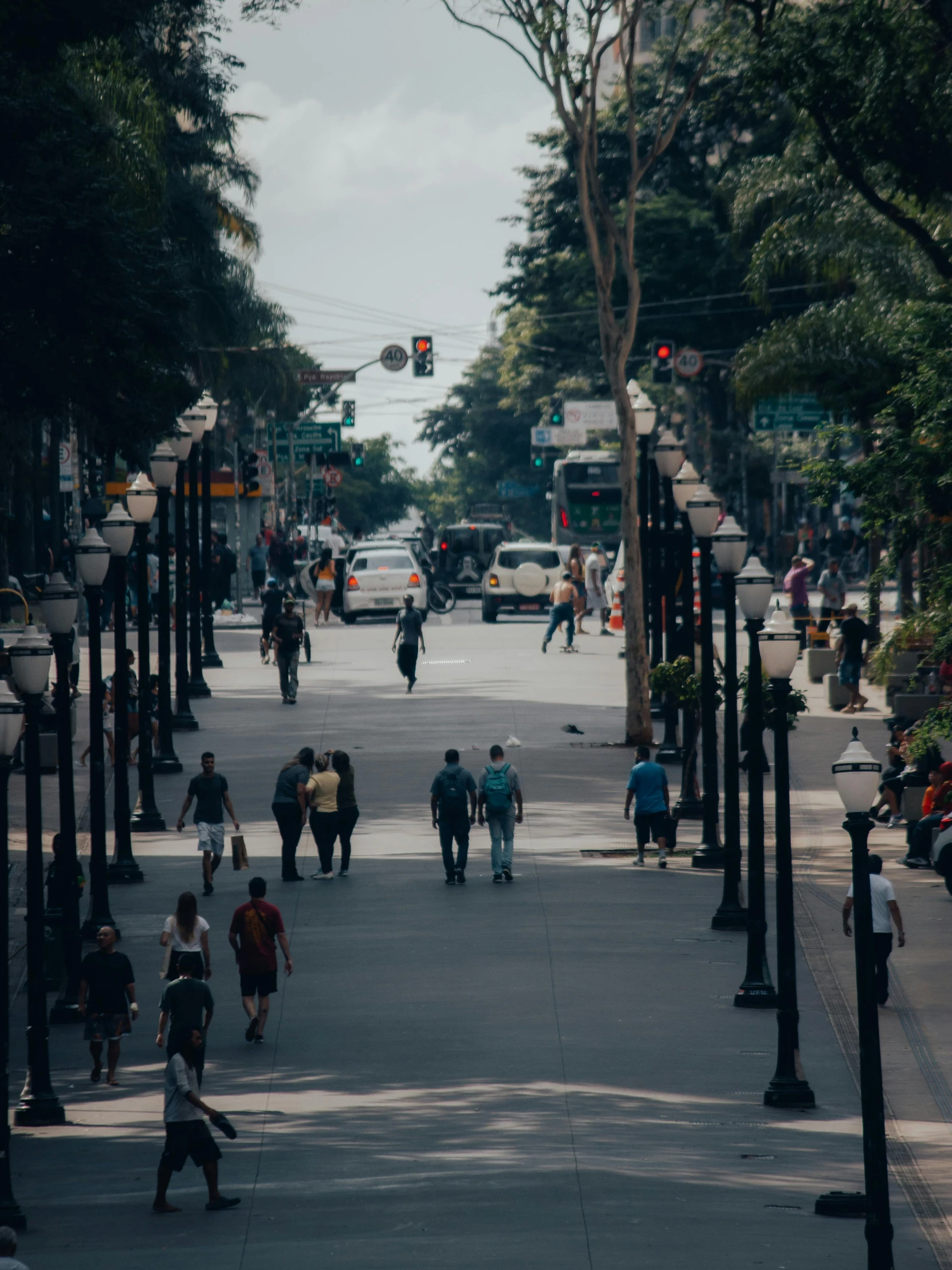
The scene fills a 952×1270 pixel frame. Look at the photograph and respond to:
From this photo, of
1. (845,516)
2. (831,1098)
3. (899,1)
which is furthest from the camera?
(845,516)

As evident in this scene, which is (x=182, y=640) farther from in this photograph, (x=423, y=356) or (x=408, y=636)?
(x=423, y=356)

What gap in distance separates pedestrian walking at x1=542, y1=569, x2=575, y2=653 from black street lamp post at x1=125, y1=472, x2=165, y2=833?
52.7 ft

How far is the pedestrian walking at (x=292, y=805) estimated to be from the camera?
63.4 feet

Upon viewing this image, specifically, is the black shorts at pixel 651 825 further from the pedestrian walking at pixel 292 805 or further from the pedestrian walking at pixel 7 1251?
the pedestrian walking at pixel 7 1251

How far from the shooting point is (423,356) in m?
51.6

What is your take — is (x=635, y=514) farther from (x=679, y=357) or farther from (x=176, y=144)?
(x=679, y=357)

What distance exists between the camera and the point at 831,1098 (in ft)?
41.5

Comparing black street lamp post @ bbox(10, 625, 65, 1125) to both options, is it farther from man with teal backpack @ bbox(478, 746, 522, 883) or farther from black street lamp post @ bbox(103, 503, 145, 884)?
man with teal backpack @ bbox(478, 746, 522, 883)

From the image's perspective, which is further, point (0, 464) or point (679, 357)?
point (679, 357)

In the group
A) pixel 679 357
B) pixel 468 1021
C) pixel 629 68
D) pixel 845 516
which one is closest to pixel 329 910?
pixel 468 1021

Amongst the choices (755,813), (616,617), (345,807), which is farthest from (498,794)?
(616,617)

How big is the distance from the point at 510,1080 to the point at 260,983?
2239mm

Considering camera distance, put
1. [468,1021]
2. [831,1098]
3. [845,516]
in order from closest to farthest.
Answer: [831,1098] < [468,1021] < [845,516]

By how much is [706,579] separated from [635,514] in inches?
357
